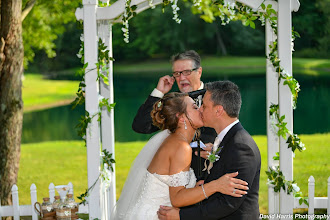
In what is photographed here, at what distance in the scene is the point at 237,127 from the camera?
9.89 ft

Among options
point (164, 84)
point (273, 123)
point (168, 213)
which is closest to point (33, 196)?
point (164, 84)

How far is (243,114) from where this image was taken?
24.3m

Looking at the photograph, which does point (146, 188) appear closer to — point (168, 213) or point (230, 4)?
point (168, 213)

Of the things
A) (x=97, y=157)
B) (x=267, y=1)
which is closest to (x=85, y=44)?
(x=97, y=157)

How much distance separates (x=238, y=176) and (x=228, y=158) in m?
0.12

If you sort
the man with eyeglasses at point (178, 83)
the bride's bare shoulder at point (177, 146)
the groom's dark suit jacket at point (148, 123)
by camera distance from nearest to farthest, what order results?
the bride's bare shoulder at point (177, 146) < the groom's dark suit jacket at point (148, 123) < the man with eyeglasses at point (178, 83)

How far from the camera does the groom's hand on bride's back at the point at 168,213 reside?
313 centimetres

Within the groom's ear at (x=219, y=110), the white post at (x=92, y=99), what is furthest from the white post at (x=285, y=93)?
the white post at (x=92, y=99)

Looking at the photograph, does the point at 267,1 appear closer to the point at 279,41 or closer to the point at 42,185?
the point at 279,41

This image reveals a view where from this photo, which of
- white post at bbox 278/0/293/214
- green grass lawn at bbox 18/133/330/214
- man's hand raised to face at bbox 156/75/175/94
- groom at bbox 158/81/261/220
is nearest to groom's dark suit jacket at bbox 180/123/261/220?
groom at bbox 158/81/261/220

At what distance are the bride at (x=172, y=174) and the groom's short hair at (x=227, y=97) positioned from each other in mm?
228

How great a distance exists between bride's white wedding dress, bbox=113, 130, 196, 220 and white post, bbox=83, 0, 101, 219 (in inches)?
18.0

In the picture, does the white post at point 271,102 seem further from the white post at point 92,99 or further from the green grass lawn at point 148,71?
the green grass lawn at point 148,71

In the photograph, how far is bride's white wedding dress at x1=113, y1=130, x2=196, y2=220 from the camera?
3.15 m
